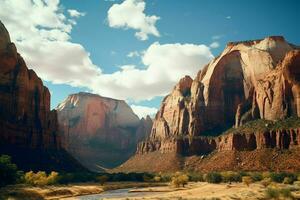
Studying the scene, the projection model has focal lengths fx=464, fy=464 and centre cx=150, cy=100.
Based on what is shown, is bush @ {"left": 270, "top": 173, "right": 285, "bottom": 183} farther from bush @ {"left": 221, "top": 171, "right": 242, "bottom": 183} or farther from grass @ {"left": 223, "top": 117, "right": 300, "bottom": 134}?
grass @ {"left": 223, "top": 117, "right": 300, "bottom": 134}

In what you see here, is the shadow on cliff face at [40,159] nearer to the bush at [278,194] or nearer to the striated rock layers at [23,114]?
the striated rock layers at [23,114]

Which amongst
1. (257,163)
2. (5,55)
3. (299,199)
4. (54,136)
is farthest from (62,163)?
(299,199)

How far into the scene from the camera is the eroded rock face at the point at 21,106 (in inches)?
5960

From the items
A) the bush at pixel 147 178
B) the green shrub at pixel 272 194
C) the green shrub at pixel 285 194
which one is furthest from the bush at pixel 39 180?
the green shrub at pixel 285 194

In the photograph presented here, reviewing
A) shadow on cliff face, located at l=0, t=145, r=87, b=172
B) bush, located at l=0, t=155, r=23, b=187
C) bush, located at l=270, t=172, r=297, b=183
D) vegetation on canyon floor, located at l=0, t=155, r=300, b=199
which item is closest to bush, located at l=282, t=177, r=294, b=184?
vegetation on canyon floor, located at l=0, t=155, r=300, b=199

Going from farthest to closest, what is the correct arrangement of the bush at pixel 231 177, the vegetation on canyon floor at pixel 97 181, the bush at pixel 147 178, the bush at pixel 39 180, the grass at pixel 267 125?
the grass at pixel 267 125
the bush at pixel 147 178
the bush at pixel 231 177
the bush at pixel 39 180
the vegetation on canyon floor at pixel 97 181

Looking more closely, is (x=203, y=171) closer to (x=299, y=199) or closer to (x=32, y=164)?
(x=32, y=164)

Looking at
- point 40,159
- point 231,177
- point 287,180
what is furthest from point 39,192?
point 40,159

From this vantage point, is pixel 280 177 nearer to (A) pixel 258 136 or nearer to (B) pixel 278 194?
(A) pixel 258 136

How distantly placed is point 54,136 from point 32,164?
30991 millimetres

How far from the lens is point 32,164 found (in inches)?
5561

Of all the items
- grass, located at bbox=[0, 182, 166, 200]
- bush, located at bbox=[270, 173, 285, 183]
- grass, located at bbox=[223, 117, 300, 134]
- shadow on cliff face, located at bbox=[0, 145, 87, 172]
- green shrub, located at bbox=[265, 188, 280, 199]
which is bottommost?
grass, located at bbox=[0, 182, 166, 200]

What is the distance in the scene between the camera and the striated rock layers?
146 m

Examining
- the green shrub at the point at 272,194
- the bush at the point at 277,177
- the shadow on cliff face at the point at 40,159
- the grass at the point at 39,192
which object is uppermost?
the shadow on cliff face at the point at 40,159
